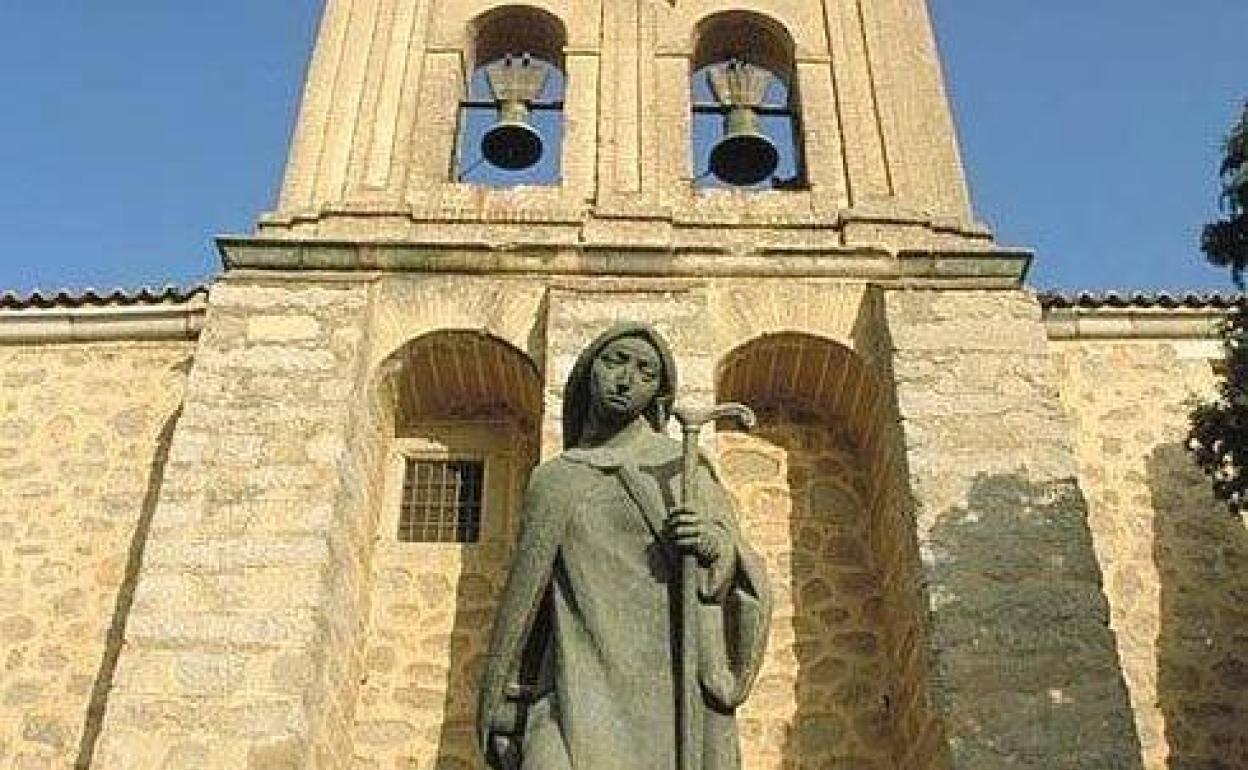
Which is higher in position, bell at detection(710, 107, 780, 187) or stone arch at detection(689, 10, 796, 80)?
stone arch at detection(689, 10, 796, 80)

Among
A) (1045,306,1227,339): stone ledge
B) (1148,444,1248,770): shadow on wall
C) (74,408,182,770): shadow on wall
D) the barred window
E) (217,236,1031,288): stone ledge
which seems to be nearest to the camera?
(74,408,182,770): shadow on wall

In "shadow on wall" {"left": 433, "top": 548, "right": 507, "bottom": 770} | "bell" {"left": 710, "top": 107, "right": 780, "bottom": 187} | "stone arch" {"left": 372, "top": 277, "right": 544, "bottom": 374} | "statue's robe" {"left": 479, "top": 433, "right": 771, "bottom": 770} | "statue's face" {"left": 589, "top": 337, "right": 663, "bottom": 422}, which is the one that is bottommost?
"statue's robe" {"left": 479, "top": 433, "right": 771, "bottom": 770}

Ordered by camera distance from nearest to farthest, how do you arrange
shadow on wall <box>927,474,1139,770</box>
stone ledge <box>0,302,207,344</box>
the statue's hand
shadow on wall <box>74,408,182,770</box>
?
the statue's hand
shadow on wall <box>927,474,1139,770</box>
shadow on wall <box>74,408,182,770</box>
stone ledge <box>0,302,207,344</box>

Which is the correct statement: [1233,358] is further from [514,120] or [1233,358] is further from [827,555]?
[514,120]

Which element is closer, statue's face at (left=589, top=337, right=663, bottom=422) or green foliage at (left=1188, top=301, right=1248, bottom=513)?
statue's face at (left=589, top=337, right=663, bottom=422)

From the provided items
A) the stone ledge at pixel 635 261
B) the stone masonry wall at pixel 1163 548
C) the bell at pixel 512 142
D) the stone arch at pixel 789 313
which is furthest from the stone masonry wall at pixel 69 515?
the stone masonry wall at pixel 1163 548

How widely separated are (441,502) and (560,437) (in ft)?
4.41

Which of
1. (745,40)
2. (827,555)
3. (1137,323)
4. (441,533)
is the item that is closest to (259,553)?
(441,533)

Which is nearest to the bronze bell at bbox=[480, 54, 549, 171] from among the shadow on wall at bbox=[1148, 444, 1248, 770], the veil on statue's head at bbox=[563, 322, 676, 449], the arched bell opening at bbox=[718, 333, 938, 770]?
the arched bell opening at bbox=[718, 333, 938, 770]

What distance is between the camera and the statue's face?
157 inches

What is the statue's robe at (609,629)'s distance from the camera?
343 centimetres

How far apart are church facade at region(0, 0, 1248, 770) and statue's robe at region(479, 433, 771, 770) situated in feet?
11.9

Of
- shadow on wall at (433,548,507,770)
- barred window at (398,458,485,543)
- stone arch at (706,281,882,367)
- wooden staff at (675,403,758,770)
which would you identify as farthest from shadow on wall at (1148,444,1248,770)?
wooden staff at (675,403,758,770)

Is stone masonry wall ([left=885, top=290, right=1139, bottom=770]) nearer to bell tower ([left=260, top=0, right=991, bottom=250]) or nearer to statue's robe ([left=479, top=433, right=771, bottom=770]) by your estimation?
bell tower ([left=260, top=0, right=991, bottom=250])
